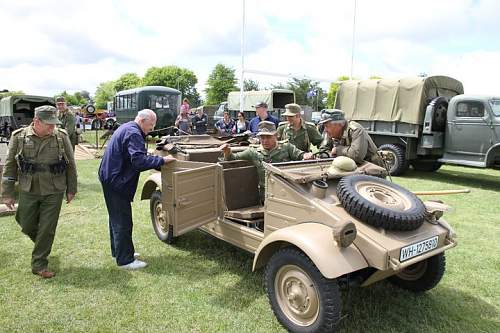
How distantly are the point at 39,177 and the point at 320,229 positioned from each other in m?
2.87

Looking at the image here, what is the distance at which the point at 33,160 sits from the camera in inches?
162

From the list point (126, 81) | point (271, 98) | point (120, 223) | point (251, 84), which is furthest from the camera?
point (126, 81)

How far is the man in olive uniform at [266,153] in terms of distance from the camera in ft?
14.6

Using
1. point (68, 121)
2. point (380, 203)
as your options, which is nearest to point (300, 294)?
point (380, 203)

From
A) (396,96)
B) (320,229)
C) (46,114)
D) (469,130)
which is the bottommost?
(320,229)

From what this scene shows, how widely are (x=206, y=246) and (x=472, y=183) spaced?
7751 mm

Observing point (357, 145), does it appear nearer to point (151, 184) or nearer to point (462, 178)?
point (151, 184)

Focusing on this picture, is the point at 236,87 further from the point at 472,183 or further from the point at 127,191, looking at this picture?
the point at 127,191

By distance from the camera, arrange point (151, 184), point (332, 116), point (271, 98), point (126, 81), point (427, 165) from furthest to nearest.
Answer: point (126, 81)
point (271, 98)
point (427, 165)
point (151, 184)
point (332, 116)

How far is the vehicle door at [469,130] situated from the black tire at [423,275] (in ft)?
22.5

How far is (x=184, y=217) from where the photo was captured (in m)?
3.97

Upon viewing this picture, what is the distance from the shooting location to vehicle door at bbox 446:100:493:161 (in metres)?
9.38

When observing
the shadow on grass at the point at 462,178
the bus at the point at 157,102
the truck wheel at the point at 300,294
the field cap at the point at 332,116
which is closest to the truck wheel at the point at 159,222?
the truck wheel at the point at 300,294

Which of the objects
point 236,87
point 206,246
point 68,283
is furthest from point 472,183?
point 236,87
